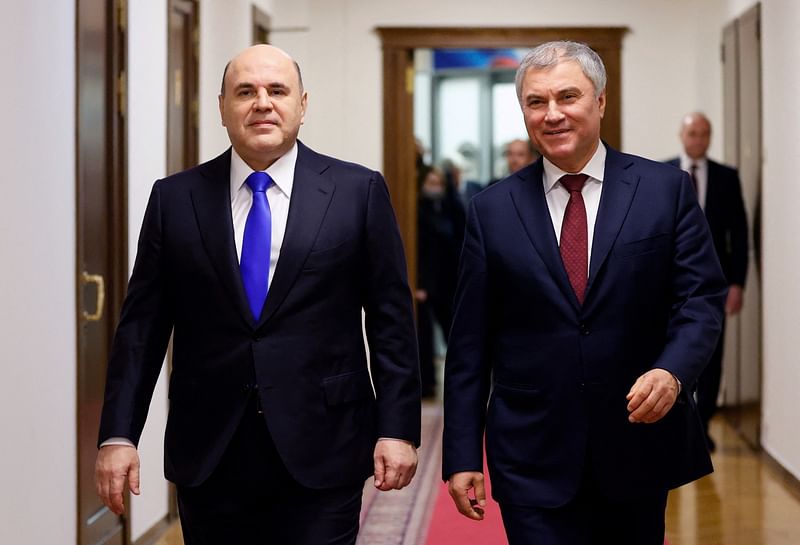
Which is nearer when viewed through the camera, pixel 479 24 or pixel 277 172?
pixel 277 172

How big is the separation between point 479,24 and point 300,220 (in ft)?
21.7

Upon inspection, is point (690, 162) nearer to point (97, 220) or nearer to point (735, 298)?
point (735, 298)

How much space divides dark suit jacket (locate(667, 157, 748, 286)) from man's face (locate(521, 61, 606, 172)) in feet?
14.4

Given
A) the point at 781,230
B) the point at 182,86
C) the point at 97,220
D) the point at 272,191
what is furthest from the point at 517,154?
the point at 272,191

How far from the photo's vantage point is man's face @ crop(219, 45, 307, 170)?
261 centimetres

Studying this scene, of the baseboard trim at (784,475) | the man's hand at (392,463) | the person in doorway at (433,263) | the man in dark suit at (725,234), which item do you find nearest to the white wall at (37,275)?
the man's hand at (392,463)

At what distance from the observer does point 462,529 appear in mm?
5406

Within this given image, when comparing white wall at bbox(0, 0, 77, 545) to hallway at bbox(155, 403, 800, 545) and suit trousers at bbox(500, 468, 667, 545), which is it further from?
suit trousers at bbox(500, 468, 667, 545)

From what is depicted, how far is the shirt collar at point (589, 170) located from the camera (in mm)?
2715

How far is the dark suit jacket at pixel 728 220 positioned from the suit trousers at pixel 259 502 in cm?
469

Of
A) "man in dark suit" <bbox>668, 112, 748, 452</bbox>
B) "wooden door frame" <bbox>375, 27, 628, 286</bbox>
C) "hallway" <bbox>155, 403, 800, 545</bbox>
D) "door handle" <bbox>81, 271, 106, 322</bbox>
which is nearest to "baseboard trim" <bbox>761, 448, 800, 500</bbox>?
"hallway" <bbox>155, 403, 800, 545</bbox>

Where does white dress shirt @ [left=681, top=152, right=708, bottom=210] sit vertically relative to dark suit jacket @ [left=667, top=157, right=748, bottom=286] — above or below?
above

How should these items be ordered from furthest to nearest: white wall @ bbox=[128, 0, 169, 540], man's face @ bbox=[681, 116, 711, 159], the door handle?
man's face @ bbox=[681, 116, 711, 159], white wall @ bbox=[128, 0, 169, 540], the door handle

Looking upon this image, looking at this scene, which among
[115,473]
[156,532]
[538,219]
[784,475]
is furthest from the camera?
[784,475]
